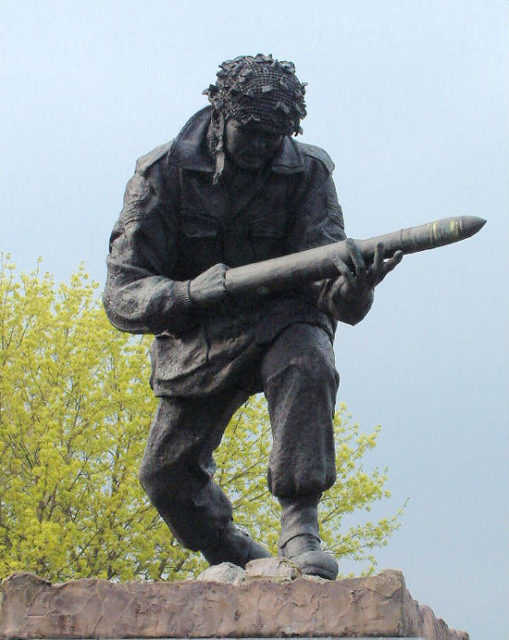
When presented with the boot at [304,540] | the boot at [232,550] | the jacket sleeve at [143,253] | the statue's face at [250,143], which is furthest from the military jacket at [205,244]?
the boot at [232,550]

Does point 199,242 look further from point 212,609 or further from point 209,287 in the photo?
point 212,609

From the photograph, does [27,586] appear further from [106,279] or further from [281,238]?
[281,238]

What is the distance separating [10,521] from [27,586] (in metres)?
9.93

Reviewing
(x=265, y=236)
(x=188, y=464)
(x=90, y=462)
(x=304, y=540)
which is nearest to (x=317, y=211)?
(x=265, y=236)

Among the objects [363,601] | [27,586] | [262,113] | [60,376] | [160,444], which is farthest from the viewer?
[60,376]

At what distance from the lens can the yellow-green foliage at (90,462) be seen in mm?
13398

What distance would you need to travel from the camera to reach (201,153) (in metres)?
5.18

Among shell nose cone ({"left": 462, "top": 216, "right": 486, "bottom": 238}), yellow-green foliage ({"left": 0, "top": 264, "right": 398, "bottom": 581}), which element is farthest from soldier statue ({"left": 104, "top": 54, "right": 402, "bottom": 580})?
yellow-green foliage ({"left": 0, "top": 264, "right": 398, "bottom": 581})

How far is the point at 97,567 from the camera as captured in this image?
1338 centimetres

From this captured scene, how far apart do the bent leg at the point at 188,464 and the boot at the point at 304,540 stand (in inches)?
21.4

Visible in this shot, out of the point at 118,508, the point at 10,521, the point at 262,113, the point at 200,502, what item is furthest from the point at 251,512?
the point at 262,113

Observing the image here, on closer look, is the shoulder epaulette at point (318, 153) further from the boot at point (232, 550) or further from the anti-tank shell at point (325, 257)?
the boot at point (232, 550)

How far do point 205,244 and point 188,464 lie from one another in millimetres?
1039

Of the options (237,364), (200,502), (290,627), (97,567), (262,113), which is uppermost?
(97,567)
